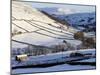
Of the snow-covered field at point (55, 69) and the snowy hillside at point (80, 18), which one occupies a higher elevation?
the snowy hillside at point (80, 18)

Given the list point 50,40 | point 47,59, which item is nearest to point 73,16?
point 50,40

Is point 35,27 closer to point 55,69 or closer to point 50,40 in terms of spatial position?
point 50,40

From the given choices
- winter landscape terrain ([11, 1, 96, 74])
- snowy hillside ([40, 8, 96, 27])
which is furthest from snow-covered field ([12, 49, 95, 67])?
snowy hillside ([40, 8, 96, 27])

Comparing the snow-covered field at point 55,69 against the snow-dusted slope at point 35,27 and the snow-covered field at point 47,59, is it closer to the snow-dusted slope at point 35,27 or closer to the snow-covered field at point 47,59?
the snow-covered field at point 47,59

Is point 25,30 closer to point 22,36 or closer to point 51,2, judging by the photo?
point 22,36

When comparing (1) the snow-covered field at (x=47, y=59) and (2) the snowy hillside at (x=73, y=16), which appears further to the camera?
(2) the snowy hillside at (x=73, y=16)

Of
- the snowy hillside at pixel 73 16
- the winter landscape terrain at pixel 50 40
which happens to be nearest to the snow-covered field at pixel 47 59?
the winter landscape terrain at pixel 50 40

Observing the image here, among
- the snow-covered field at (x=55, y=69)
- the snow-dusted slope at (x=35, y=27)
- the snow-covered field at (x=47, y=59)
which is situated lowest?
the snow-covered field at (x=55, y=69)

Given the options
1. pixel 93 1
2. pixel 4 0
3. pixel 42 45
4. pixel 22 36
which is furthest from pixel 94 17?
pixel 4 0
